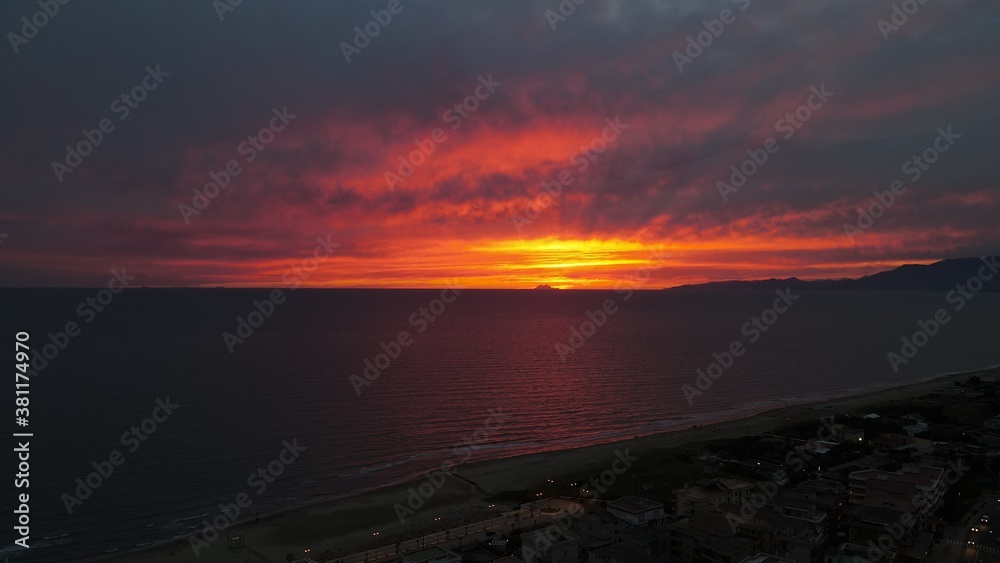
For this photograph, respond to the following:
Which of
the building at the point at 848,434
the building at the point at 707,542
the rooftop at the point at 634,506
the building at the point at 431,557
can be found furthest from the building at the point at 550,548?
the building at the point at 848,434

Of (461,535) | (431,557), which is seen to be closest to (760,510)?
(461,535)

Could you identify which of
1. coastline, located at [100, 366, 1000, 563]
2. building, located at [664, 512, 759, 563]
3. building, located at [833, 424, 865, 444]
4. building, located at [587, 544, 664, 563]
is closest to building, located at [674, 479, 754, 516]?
building, located at [664, 512, 759, 563]

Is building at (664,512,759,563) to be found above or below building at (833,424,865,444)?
below

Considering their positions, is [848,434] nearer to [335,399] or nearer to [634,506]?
[634,506]

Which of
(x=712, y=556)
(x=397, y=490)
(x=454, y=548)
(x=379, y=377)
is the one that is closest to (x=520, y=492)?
(x=397, y=490)

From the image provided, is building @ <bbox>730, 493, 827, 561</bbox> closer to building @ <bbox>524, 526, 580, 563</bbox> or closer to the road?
building @ <bbox>524, 526, 580, 563</bbox>

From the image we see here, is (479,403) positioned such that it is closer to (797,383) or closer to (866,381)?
(797,383)
